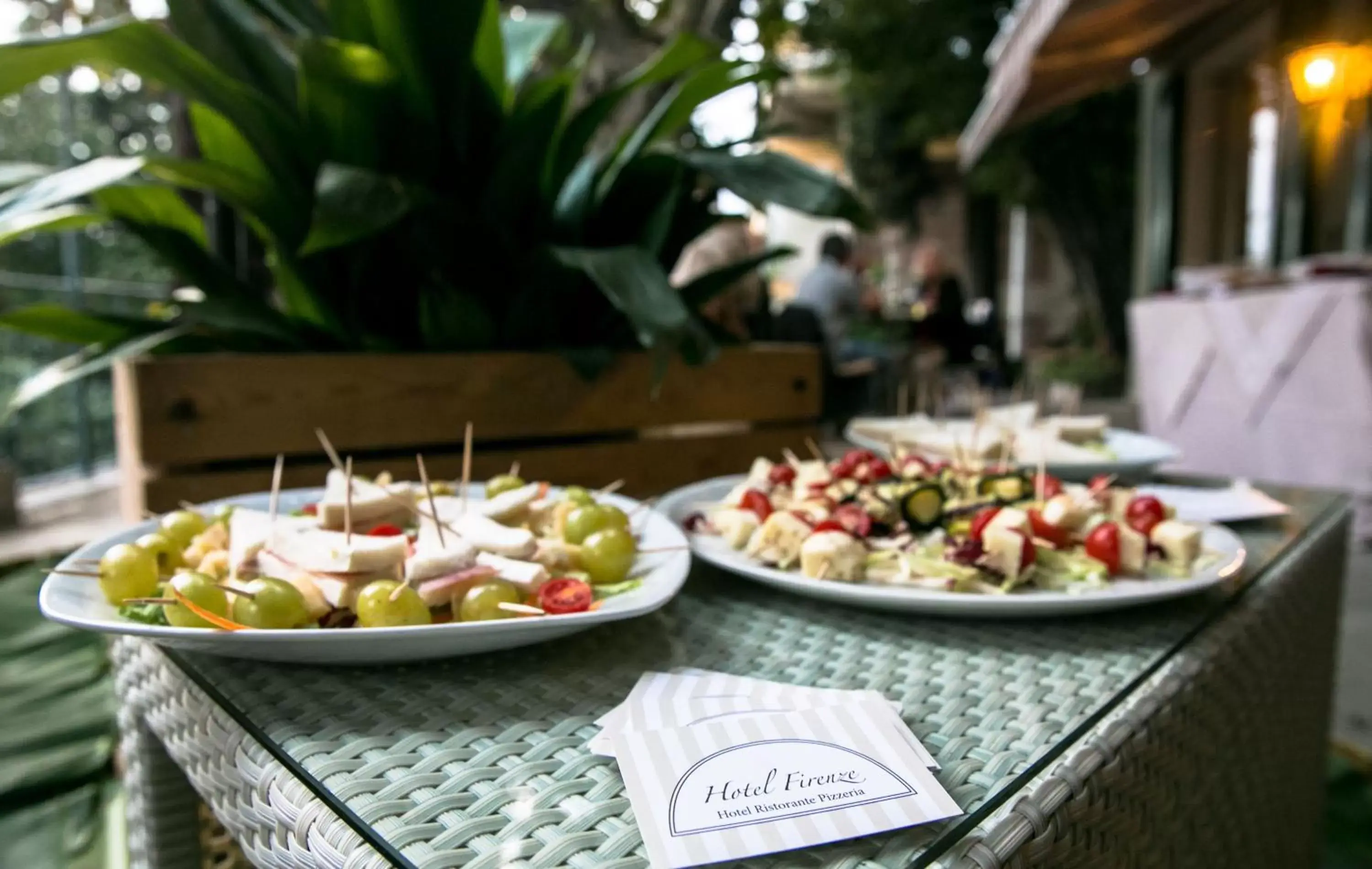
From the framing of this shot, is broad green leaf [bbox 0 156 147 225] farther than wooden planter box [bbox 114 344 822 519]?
No

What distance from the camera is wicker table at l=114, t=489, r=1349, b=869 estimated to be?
0.35 metres

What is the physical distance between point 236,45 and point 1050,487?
1131 millimetres

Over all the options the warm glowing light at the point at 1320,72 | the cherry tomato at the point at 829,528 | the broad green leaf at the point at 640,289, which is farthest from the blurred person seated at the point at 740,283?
the warm glowing light at the point at 1320,72

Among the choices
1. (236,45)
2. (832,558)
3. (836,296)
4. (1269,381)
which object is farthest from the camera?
(836,296)

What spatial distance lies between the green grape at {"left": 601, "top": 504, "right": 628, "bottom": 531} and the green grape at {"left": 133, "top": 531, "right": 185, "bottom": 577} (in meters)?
0.30

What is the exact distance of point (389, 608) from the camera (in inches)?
19.2

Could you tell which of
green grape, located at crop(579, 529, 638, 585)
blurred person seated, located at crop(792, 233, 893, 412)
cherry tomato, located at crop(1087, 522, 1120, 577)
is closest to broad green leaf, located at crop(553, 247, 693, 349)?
green grape, located at crop(579, 529, 638, 585)

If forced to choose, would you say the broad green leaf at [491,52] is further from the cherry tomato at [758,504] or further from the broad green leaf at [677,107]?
the cherry tomato at [758,504]

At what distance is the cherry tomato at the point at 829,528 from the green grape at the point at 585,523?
0.16 meters

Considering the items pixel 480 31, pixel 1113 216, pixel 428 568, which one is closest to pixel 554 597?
pixel 428 568

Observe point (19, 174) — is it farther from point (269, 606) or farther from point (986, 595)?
point (986, 595)

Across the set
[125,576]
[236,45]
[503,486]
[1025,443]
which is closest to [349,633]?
[125,576]

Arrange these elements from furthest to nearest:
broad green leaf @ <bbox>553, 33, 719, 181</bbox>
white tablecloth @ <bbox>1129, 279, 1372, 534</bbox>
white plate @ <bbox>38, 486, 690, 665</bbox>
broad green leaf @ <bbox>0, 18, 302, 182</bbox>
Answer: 1. white tablecloth @ <bbox>1129, 279, 1372, 534</bbox>
2. broad green leaf @ <bbox>553, 33, 719, 181</bbox>
3. broad green leaf @ <bbox>0, 18, 302, 182</bbox>
4. white plate @ <bbox>38, 486, 690, 665</bbox>

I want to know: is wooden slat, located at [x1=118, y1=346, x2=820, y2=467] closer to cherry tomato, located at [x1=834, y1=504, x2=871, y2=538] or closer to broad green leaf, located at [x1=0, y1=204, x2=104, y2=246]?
broad green leaf, located at [x1=0, y1=204, x2=104, y2=246]
